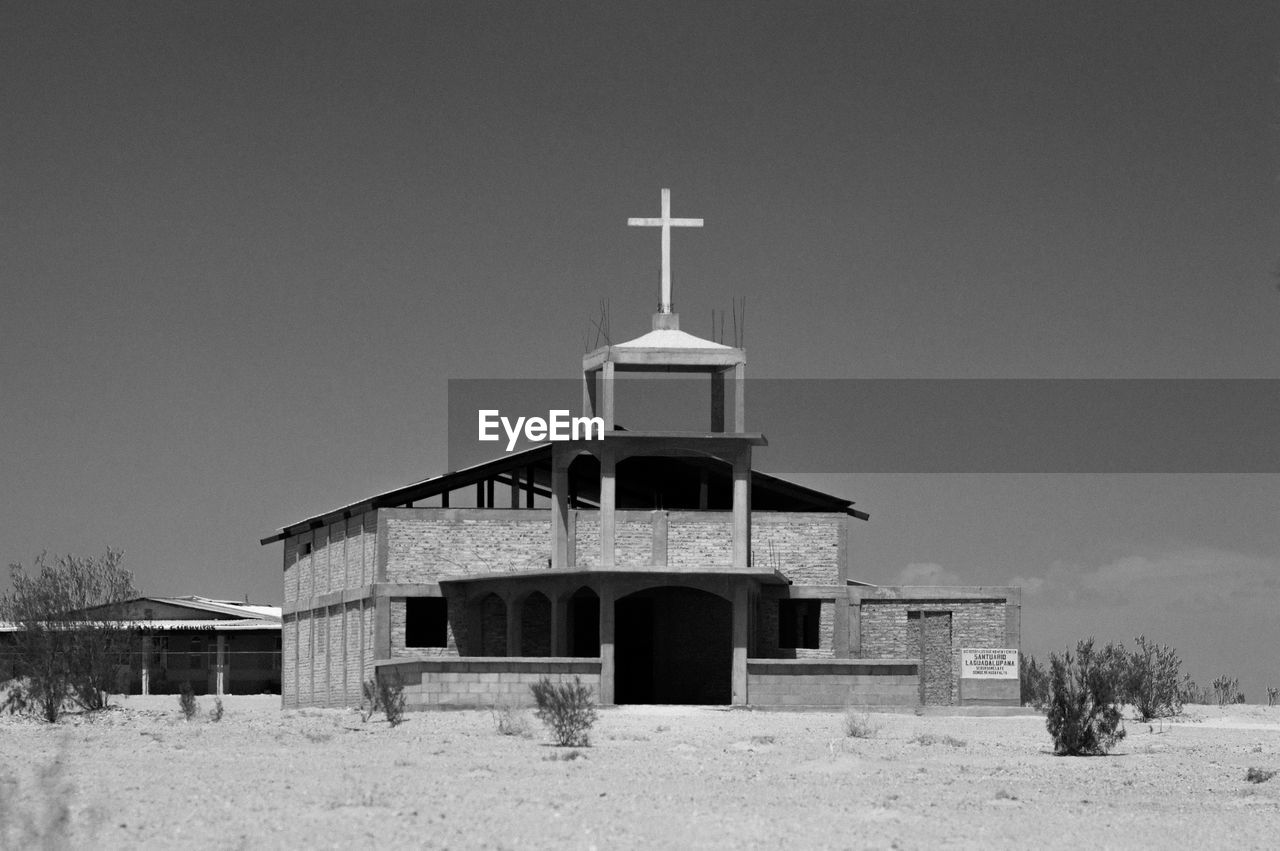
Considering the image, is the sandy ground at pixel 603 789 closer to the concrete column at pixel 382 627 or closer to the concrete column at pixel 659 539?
the concrete column at pixel 382 627

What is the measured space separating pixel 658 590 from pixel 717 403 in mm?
6040

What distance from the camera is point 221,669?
226ft

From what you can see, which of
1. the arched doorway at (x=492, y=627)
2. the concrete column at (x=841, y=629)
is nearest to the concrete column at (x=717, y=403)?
the concrete column at (x=841, y=629)

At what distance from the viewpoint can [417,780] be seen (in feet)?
71.3

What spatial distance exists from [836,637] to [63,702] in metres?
20.0

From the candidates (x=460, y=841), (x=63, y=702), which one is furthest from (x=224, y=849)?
(x=63, y=702)

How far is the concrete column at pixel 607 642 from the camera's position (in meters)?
44.0

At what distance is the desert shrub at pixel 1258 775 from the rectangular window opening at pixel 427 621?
2604 centimetres

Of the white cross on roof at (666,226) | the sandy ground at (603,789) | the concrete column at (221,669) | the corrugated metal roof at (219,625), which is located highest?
the white cross on roof at (666,226)

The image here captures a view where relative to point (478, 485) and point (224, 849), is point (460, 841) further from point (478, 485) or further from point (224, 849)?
point (478, 485)

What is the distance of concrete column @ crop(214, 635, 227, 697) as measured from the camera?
6825 cm

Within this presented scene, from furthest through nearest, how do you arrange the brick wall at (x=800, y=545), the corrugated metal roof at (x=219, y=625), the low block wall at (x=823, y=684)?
the corrugated metal roof at (x=219, y=625), the brick wall at (x=800, y=545), the low block wall at (x=823, y=684)

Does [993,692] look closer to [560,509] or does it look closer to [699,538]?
[699,538]

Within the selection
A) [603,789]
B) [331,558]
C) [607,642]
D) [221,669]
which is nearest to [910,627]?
[607,642]
